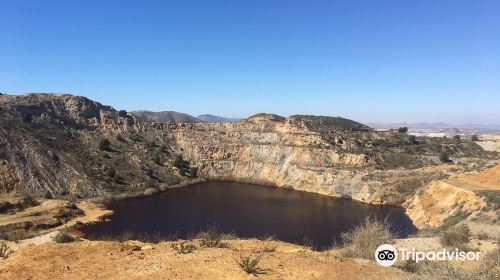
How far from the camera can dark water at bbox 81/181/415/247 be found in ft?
146

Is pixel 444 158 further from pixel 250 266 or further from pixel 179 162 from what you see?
pixel 250 266

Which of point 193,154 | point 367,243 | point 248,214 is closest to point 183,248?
point 367,243

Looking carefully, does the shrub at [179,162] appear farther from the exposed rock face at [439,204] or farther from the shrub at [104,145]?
the exposed rock face at [439,204]

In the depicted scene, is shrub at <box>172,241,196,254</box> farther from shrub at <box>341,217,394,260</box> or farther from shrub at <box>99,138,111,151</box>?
shrub at <box>99,138,111,151</box>

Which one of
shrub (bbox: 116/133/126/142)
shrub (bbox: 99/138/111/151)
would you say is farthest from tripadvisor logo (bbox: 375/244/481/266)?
shrub (bbox: 116/133/126/142)

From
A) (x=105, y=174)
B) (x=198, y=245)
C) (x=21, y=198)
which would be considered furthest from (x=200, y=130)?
(x=198, y=245)

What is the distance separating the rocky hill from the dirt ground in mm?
41303

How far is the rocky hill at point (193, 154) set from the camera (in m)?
63.8

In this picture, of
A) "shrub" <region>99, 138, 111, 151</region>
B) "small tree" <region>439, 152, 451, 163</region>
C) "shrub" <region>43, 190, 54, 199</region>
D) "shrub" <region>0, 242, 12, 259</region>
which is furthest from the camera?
"shrub" <region>99, 138, 111, 151</region>

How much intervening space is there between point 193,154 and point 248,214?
41.4m

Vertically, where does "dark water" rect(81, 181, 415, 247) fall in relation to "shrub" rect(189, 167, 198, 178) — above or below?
below

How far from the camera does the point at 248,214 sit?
53.1 metres

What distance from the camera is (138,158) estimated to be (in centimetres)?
7856

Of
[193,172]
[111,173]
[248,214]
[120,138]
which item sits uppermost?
[120,138]
